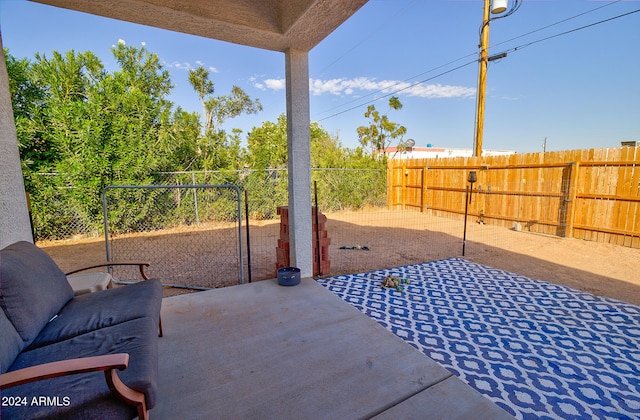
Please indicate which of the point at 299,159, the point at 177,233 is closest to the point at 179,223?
the point at 177,233

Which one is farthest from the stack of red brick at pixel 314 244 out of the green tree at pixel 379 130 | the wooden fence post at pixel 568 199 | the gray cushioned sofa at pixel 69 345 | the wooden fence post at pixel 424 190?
the green tree at pixel 379 130

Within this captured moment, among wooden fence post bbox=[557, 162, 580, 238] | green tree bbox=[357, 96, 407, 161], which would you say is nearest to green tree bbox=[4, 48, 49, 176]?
wooden fence post bbox=[557, 162, 580, 238]

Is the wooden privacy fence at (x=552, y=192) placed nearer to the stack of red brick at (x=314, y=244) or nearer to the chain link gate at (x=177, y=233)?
the stack of red brick at (x=314, y=244)

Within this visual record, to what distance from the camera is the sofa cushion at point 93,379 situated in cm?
98

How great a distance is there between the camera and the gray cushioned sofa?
99 centimetres

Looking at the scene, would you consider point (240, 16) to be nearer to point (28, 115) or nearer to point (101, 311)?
point (101, 311)

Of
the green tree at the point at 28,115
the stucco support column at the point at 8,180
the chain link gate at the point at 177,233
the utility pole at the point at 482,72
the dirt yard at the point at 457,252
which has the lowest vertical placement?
the dirt yard at the point at 457,252

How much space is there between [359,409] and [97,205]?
7.04 m

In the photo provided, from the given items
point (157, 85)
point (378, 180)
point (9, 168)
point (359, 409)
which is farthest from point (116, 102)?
point (378, 180)

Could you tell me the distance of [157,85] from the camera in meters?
8.00

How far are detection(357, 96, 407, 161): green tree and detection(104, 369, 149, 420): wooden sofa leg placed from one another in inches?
569

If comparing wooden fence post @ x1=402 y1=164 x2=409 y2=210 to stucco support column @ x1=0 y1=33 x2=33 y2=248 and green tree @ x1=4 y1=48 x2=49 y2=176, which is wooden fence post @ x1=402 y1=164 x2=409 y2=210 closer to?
green tree @ x1=4 y1=48 x2=49 y2=176

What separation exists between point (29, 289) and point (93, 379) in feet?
2.66

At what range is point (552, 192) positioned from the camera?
6543 millimetres
